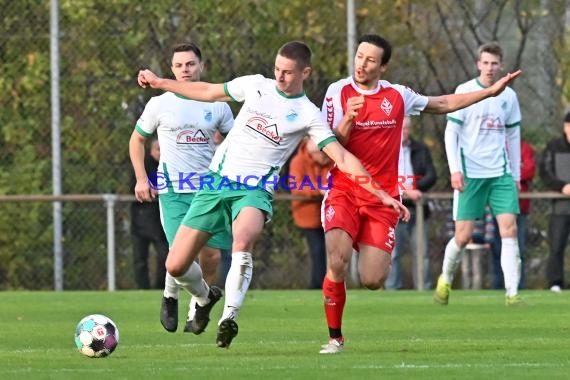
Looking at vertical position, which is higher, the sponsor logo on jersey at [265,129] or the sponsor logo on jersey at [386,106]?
the sponsor logo on jersey at [386,106]

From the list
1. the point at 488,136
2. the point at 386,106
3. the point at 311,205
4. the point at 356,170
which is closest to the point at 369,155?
the point at 386,106

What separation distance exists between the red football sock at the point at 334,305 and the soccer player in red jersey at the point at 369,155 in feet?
0.04

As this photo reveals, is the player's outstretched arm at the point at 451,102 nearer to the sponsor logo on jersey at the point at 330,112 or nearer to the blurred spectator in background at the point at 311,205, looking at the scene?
the sponsor logo on jersey at the point at 330,112

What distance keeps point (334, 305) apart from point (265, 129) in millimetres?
1223

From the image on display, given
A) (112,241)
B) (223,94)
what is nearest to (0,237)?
(112,241)

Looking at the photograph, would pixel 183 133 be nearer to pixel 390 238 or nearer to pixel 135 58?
pixel 390 238

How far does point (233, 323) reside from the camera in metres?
9.28

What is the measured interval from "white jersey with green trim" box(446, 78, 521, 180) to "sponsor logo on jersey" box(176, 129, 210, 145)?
122 inches

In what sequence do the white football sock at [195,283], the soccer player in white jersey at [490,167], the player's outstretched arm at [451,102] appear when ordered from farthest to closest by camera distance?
the soccer player in white jersey at [490,167]
the white football sock at [195,283]
the player's outstretched arm at [451,102]

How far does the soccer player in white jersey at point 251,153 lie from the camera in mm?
9688

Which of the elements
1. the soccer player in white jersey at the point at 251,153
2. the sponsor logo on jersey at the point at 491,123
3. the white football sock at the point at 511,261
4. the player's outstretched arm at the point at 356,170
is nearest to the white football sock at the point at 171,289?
the soccer player in white jersey at the point at 251,153

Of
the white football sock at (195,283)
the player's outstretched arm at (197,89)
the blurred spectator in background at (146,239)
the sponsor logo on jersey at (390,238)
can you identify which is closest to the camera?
the player's outstretched arm at (197,89)

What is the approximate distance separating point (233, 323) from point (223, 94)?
1.62 metres

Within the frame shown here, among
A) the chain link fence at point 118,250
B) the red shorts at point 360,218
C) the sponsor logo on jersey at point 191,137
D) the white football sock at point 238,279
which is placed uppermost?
the sponsor logo on jersey at point 191,137
